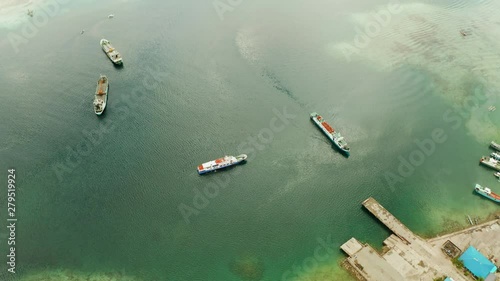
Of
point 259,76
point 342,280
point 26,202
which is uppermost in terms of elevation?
point 259,76

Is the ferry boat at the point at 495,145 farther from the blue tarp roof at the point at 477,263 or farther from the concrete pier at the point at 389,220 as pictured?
the concrete pier at the point at 389,220

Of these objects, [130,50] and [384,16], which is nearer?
[130,50]

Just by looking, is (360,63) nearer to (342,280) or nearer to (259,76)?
(259,76)

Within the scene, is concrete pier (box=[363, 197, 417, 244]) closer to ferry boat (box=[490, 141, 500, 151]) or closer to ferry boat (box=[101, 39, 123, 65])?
ferry boat (box=[490, 141, 500, 151])

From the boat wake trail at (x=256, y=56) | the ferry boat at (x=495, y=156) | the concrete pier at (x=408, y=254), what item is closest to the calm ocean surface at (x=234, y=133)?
the boat wake trail at (x=256, y=56)

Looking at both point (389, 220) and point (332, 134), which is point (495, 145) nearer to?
point (389, 220)

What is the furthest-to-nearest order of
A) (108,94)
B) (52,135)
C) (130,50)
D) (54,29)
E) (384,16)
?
(384,16), (54,29), (130,50), (108,94), (52,135)

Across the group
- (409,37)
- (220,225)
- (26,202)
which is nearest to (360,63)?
(409,37)
